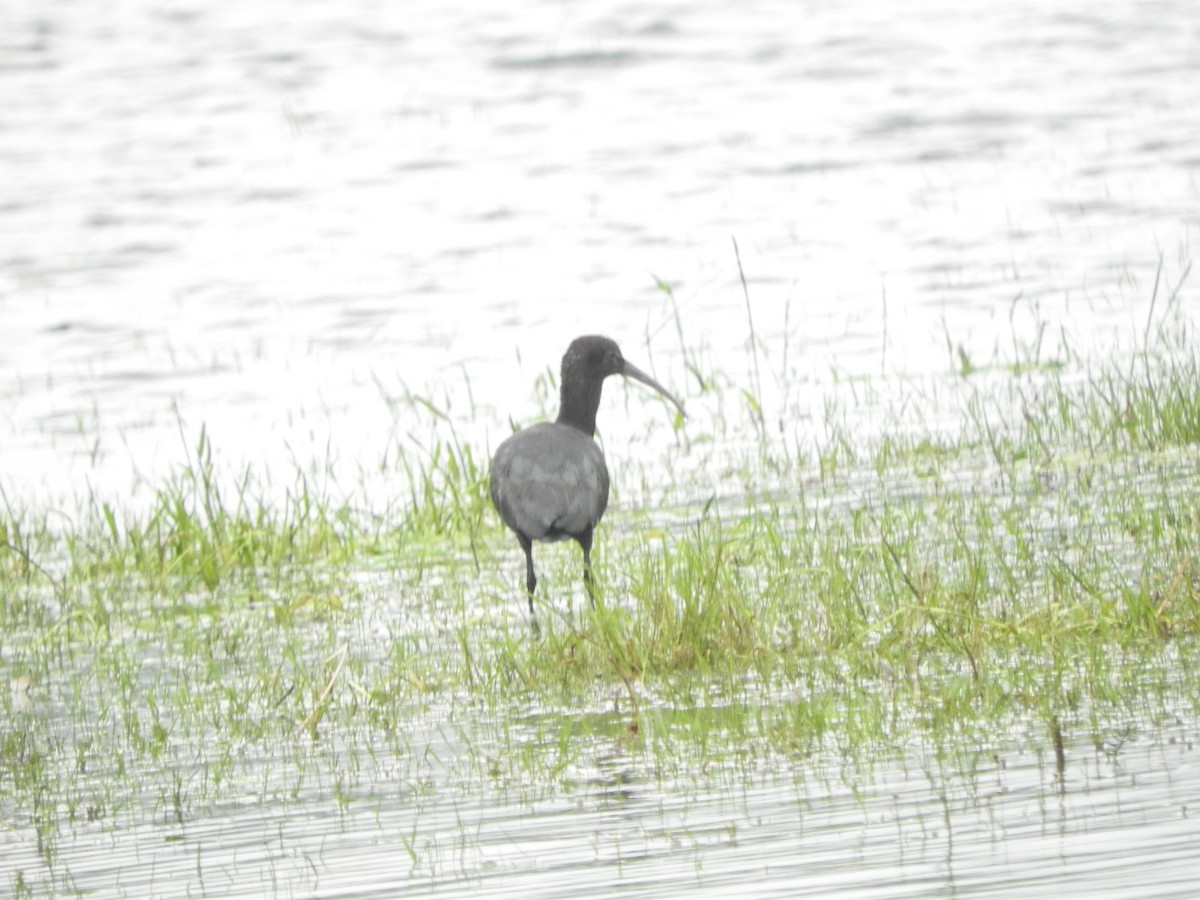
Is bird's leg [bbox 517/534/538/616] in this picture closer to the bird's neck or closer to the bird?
the bird

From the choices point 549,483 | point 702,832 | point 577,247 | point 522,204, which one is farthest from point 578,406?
point 522,204

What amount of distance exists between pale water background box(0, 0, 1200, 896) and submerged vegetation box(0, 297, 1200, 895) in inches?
16.8

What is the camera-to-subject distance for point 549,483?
7.45m

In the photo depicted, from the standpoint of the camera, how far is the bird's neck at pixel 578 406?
338 inches

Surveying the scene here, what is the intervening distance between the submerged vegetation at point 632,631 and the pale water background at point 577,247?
1.40 feet

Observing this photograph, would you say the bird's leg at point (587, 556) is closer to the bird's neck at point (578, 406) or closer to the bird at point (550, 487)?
the bird at point (550, 487)

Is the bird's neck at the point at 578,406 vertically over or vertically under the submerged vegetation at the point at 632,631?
over

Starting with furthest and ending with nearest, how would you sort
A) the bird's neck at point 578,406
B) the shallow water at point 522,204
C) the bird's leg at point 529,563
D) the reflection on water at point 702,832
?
the shallow water at point 522,204, the bird's neck at point 578,406, the bird's leg at point 529,563, the reflection on water at point 702,832

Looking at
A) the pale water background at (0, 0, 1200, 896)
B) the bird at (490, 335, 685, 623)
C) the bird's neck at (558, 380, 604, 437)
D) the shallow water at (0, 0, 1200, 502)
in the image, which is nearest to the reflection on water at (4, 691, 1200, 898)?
the pale water background at (0, 0, 1200, 896)

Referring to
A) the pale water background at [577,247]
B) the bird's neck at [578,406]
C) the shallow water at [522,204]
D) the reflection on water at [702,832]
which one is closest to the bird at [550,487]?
the bird's neck at [578,406]

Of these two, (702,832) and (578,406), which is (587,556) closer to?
(578,406)

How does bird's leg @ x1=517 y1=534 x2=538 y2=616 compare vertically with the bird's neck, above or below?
below

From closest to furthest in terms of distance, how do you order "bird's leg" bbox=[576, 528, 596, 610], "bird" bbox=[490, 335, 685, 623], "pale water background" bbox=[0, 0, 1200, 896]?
"pale water background" bbox=[0, 0, 1200, 896]
"bird's leg" bbox=[576, 528, 596, 610]
"bird" bbox=[490, 335, 685, 623]

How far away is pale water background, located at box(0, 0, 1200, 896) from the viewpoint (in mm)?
4242
